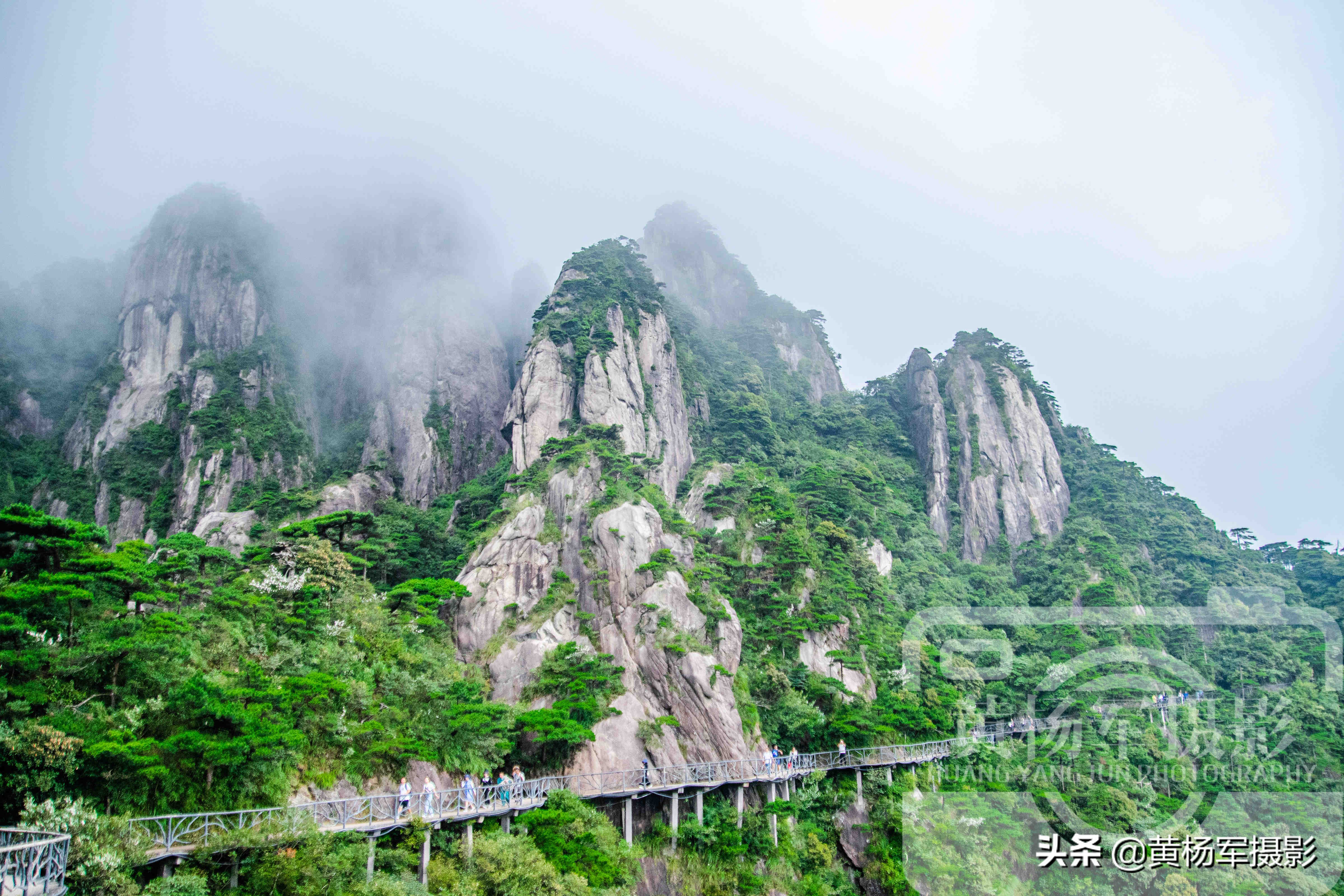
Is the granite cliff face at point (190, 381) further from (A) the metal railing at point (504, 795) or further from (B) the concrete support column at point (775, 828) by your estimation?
(B) the concrete support column at point (775, 828)

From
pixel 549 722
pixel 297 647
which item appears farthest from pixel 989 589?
pixel 297 647

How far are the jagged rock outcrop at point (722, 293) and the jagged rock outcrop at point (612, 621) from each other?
40.4m

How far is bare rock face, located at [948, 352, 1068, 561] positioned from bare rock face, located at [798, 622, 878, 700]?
27546 millimetres

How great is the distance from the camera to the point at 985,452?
65000 millimetres

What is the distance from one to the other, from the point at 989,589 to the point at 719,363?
29.2 m

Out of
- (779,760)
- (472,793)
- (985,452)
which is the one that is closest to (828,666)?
(779,760)

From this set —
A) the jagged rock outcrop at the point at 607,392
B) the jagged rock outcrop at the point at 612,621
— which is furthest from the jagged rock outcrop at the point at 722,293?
the jagged rock outcrop at the point at 612,621

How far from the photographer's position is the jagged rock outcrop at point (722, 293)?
77812 millimetres

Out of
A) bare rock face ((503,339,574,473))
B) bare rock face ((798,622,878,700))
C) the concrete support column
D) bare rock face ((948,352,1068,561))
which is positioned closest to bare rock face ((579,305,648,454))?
bare rock face ((503,339,574,473))

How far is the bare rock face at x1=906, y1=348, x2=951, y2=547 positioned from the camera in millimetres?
61969

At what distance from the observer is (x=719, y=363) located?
68.8m

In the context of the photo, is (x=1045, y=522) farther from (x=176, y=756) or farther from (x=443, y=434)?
(x=176, y=756)

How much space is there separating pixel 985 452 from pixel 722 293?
117 feet

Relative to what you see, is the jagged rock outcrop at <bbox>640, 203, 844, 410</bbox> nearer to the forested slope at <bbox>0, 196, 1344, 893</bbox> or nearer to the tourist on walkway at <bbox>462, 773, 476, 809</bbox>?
the forested slope at <bbox>0, 196, 1344, 893</bbox>
